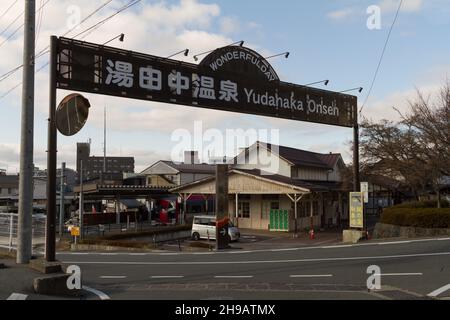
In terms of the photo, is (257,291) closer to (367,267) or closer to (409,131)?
(367,267)

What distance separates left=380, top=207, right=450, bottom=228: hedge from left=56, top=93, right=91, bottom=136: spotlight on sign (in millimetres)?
18086

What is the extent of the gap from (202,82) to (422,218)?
45.0 feet

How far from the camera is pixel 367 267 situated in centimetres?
1259

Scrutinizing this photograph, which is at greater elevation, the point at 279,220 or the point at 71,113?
the point at 71,113

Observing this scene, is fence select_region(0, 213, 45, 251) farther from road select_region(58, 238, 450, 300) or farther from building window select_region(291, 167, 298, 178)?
building window select_region(291, 167, 298, 178)

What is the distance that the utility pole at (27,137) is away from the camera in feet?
37.8

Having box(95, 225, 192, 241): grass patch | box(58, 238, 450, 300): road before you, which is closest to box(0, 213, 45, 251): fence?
box(58, 238, 450, 300): road

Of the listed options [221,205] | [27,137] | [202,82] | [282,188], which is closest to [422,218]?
[221,205]

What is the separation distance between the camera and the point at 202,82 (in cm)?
1719

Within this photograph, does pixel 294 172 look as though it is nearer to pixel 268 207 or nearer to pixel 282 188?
pixel 268 207

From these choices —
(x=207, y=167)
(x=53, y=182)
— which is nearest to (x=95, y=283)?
(x=53, y=182)

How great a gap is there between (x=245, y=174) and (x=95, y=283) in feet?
84.8

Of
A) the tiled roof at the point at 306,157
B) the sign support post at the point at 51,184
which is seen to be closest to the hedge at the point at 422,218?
the tiled roof at the point at 306,157
